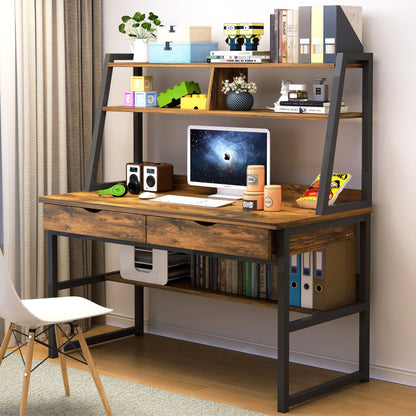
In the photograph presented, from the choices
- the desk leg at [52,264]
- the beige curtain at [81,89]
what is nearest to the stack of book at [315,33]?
the beige curtain at [81,89]

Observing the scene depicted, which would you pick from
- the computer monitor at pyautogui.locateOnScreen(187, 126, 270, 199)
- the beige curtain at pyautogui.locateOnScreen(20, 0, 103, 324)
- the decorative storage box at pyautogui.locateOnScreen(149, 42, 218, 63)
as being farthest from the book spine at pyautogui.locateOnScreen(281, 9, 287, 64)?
the beige curtain at pyautogui.locateOnScreen(20, 0, 103, 324)

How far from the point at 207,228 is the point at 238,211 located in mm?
151

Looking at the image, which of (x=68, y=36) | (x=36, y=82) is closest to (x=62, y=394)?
(x=36, y=82)

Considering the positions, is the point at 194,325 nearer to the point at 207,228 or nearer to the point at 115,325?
the point at 115,325

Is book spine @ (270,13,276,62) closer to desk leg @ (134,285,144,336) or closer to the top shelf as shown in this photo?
the top shelf

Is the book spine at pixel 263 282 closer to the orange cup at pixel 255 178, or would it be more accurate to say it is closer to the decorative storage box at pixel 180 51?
the orange cup at pixel 255 178

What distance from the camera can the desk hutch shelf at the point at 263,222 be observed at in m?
3.17

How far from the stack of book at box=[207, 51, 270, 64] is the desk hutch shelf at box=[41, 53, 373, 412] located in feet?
0.11

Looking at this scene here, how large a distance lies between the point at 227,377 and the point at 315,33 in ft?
5.10

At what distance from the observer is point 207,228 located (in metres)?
3.29

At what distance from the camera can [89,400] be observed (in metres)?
3.34

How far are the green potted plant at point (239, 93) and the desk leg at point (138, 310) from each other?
121 cm

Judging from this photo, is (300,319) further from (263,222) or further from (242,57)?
(242,57)

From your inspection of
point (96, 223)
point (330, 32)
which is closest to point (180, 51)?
point (330, 32)
